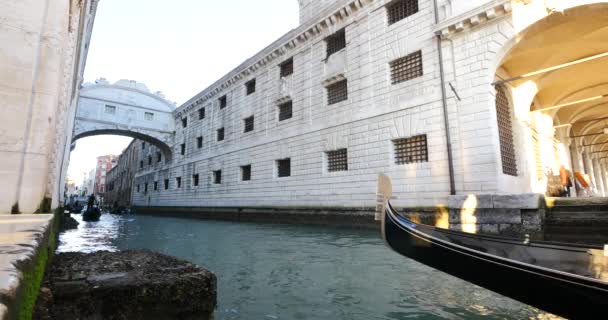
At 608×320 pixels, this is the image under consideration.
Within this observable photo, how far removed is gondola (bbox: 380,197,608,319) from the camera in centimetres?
173

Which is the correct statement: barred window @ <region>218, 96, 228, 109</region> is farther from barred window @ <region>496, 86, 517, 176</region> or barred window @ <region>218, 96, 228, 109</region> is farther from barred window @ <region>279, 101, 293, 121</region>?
barred window @ <region>496, 86, 517, 176</region>

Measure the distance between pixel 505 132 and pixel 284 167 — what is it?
826 cm

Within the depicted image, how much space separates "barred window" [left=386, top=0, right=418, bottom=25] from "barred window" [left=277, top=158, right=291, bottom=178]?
6714 mm

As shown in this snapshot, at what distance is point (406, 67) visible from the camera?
10.1m

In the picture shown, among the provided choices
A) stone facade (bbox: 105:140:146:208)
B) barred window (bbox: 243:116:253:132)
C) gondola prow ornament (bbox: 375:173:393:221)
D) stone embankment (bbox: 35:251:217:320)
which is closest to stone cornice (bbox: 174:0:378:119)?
barred window (bbox: 243:116:253:132)

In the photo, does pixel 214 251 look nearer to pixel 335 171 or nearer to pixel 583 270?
pixel 583 270

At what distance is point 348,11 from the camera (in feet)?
38.5

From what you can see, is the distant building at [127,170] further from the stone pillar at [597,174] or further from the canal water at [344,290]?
the stone pillar at [597,174]

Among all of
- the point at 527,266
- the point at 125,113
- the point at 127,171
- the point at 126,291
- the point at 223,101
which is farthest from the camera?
the point at 127,171

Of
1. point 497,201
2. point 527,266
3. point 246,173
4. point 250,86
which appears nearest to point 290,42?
point 250,86

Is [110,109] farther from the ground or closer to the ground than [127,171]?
farther from the ground

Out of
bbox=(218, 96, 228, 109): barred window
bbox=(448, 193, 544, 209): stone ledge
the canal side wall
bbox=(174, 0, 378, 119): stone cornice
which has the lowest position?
the canal side wall

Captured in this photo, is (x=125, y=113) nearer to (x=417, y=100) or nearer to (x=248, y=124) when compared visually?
(x=248, y=124)

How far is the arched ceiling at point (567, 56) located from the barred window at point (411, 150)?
322 centimetres
